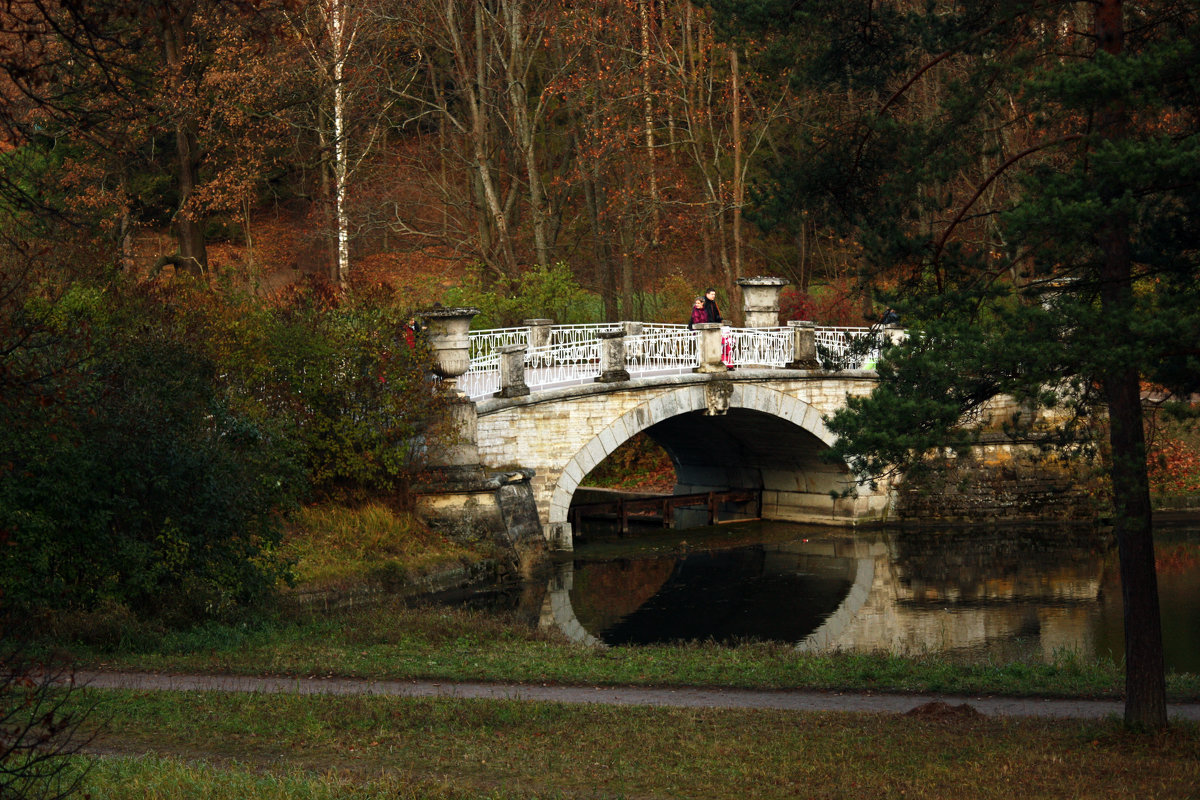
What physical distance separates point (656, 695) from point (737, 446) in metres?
18.4

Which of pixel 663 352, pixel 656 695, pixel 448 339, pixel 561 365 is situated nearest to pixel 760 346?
pixel 663 352

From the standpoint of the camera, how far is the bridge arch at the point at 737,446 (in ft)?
78.5

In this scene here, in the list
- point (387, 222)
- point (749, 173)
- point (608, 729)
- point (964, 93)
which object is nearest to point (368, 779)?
point (608, 729)

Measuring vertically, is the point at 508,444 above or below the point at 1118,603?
above

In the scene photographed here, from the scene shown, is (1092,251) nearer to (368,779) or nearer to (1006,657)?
(368,779)

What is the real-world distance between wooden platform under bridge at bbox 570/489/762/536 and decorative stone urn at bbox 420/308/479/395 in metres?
5.70

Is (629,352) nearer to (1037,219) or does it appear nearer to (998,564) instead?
(998,564)

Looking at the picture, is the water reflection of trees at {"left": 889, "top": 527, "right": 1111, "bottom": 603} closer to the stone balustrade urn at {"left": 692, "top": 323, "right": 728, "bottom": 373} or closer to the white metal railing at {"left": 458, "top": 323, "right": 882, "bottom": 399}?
the white metal railing at {"left": 458, "top": 323, "right": 882, "bottom": 399}

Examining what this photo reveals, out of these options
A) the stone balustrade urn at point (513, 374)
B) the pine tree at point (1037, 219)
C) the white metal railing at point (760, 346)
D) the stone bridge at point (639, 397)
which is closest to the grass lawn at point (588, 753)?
the pine tree at point (1037, 219)

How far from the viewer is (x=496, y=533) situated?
21547mm

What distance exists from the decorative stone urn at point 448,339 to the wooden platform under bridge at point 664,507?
18.7 ft

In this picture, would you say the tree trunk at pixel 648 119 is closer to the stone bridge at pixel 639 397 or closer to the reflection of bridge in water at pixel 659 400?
the reflection of bridge in water at pixel 659 400

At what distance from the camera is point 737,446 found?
2950cm

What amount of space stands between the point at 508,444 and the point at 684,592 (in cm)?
411
